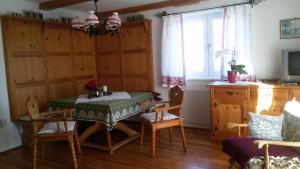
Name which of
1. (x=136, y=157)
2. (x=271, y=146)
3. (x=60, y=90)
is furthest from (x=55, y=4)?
(x=271, y=146)

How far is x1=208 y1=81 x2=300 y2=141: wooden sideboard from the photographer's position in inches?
122

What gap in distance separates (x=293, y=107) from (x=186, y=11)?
2468 mm

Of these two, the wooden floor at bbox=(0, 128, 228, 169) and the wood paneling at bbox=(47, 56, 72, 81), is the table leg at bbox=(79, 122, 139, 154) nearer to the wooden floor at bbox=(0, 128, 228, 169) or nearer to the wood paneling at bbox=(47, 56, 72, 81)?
the wooden floor at bbox=(0, 128, 228, 169)

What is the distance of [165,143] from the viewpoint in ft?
12.0

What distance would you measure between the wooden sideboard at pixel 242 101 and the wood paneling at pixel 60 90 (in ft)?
8.41

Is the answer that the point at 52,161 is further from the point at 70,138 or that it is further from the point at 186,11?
the point at 186,11

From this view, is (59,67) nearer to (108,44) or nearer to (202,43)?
(108,44)

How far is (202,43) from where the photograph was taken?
4176mm

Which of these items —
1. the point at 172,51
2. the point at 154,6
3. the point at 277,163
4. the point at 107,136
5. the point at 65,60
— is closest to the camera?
the point at 277,163

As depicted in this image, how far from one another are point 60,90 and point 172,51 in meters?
2.10

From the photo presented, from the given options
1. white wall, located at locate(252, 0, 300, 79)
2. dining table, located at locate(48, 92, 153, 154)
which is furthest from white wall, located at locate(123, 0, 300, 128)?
dining table, located at locate(48, 92, 153, 154)

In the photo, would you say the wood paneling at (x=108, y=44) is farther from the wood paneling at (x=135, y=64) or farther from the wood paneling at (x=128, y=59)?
the wood paneling at (x=135, y=64)

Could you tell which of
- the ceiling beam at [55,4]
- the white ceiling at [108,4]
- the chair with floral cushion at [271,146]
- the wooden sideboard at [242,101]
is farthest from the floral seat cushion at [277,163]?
the ceiling beam at [55,4]

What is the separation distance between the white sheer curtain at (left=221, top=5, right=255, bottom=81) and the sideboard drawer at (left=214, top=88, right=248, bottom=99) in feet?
1.62
